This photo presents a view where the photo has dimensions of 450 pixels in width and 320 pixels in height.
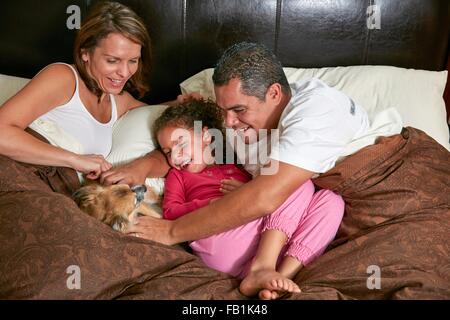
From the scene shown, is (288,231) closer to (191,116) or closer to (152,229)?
(152,229)

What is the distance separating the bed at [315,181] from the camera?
1.22 metres

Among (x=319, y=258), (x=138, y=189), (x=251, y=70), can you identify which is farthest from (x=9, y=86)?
(x=319, y=258)

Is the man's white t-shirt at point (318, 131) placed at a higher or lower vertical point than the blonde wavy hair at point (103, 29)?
lower

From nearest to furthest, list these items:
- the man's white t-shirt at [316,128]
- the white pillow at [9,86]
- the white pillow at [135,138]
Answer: the man's white t-shirt at [316,128] < the white pillow at [135,138] < the white pillow at [9,86]

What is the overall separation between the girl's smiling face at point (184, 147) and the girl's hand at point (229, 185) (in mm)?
144

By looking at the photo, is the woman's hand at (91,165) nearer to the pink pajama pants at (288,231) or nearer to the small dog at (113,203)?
the small dog at (113,203)

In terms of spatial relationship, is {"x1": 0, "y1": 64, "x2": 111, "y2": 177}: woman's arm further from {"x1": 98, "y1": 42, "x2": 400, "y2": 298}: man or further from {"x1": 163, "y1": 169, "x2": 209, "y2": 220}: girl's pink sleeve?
{"x1": 163, "y1": 169, "x2": 209, "y2": 220}: girl's pink sleeve

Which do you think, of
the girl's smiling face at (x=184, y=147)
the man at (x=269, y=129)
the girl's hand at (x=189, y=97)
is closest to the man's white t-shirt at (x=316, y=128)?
the man at (x=269, y=129)

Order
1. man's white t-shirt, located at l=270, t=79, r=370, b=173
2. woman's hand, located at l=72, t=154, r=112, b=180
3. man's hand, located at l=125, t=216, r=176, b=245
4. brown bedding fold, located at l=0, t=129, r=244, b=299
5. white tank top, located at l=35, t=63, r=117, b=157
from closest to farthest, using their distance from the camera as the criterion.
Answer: brown bedding fold, located at l=0, t=129, r=244, b=299, man's white t-shirt, located at l=270, t=79, r=370, b=173, man's hand, located at l=125, t=216, r=176, b=245, woman's hand, located at l=72, t=154, r=112, b=180, white tank top, located at l=35, t=63, r=117, b=157

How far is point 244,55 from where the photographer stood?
1501mm

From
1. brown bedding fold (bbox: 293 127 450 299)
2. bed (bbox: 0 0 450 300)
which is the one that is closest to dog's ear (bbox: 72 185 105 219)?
bed (bbox: 0 0 450 300)

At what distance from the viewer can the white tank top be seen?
168 cm

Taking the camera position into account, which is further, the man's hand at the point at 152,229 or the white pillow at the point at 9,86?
the white pillow at the point at 9,86

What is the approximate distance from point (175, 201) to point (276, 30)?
0.89m
